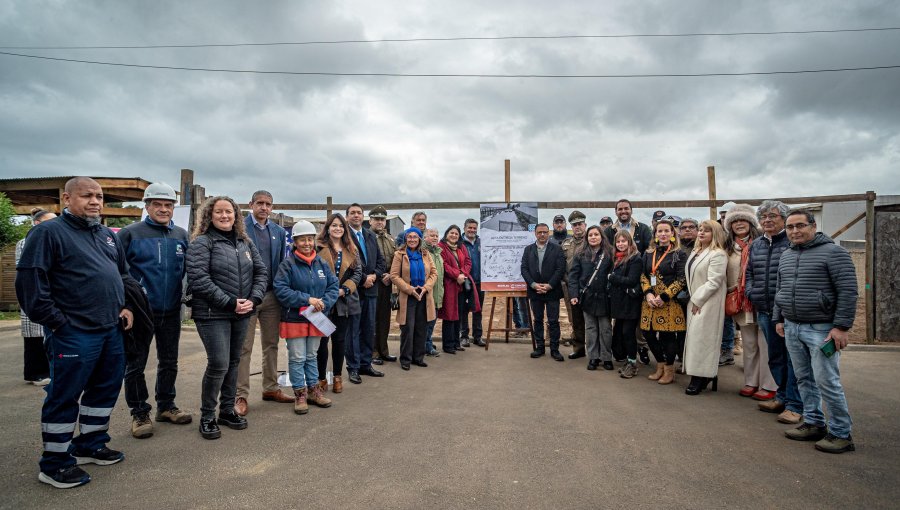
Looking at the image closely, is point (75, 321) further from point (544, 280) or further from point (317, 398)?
point (544, 280)

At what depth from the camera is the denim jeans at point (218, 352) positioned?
3941mm

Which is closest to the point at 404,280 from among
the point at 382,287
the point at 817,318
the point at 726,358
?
the point at 382,287

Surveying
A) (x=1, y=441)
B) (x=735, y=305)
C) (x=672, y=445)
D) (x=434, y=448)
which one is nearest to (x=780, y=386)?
(x=735, y=305)

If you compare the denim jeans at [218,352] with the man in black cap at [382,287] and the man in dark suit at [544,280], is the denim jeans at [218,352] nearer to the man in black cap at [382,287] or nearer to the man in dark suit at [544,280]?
the man in black cap at [382,287]

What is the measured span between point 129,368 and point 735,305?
600cm

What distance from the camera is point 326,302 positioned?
4871mm

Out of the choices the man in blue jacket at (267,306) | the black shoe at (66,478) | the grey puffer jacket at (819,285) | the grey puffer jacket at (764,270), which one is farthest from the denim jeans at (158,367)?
the grey puffer jacket at (764,270)

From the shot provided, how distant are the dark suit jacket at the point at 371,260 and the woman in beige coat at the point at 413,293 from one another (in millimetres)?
261

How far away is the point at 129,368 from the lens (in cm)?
399

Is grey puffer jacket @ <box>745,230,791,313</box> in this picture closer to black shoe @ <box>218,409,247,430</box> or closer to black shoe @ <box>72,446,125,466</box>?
black shoe @ <box>218,409,247,430</box>

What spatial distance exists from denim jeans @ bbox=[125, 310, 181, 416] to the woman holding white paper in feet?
3.06

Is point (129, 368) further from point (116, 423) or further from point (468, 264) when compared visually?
point (468, 264)

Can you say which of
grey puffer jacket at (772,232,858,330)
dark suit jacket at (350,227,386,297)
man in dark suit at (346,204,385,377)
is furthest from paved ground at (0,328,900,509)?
dark suit jacket at (350,227,386,297)

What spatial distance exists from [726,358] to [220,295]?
6687 mm
